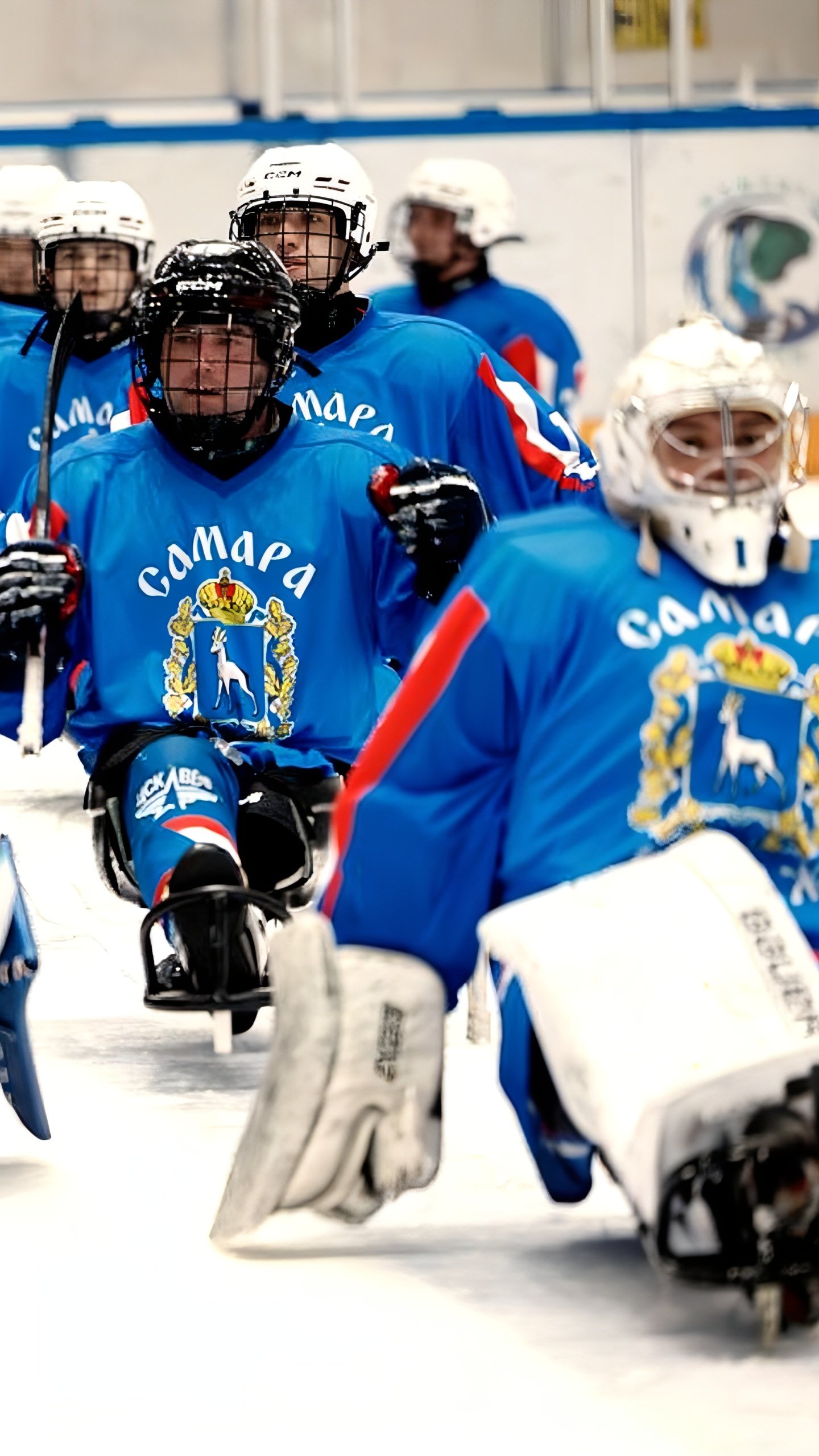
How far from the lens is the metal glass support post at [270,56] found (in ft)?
37.9

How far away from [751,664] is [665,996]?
40 cm

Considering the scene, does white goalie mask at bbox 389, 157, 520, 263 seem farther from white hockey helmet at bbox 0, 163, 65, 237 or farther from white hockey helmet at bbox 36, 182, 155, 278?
white hockey helmet at bbox 36, 182, 155, 278

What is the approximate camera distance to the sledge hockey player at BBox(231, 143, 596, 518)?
4855 mm

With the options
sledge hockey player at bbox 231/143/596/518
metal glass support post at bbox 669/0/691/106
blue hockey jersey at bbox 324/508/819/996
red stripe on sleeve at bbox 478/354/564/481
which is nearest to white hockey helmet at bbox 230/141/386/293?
sledge hockey player at bbox 231/143/596/518

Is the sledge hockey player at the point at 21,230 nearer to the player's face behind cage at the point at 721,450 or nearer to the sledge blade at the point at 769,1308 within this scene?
the player's face behind cage at the point at 721,450

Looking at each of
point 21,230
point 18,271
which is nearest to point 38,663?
point 18,271

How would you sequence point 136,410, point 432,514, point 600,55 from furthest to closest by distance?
point 600,55 < point 136,410 < point 432,514

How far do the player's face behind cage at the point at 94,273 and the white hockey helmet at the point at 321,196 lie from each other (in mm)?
885

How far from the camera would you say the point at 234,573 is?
384cm

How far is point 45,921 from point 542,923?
2234 millimetres

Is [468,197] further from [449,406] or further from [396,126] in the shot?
[396,126]

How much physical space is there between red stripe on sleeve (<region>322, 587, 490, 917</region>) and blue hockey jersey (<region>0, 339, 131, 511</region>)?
11.1 feet

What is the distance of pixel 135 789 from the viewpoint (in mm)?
3676

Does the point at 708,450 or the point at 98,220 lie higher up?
the point at 708,450
